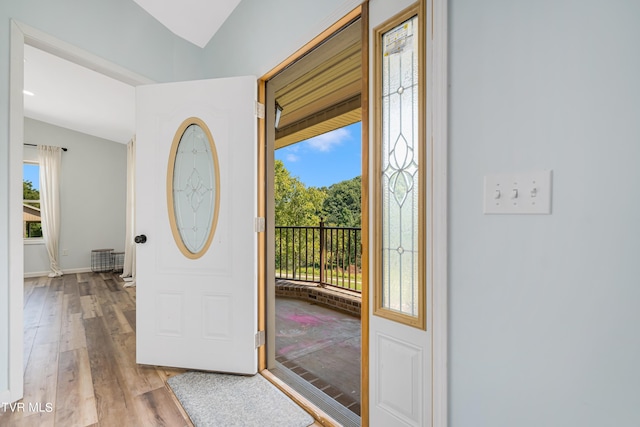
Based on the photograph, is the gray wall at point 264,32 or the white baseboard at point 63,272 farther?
the white baseboard at point 63,272

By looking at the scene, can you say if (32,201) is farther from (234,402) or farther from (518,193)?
(518,193)

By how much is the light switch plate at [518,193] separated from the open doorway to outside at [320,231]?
2.45 feet

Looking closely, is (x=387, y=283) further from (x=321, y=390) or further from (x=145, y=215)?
(x=145, y=215)

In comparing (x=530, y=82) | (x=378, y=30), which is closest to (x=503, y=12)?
(x=530, y=82)

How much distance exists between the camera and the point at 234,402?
1.82m

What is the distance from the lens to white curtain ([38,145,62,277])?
5820 mm

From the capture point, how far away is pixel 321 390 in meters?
1.99

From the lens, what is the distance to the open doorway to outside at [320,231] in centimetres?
209

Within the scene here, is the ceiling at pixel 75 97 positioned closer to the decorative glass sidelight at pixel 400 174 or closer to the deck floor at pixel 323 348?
the deck floor at pixel 323 348

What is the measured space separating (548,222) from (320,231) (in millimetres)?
3607

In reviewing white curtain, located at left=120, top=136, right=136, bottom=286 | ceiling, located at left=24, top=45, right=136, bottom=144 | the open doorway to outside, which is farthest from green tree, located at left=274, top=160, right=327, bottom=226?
ceiling, located at left=24, top=45, right=136, bottom=144

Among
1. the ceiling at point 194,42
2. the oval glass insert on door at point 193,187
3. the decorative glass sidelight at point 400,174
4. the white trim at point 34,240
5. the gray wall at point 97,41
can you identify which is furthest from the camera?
the white trim at point 34,240

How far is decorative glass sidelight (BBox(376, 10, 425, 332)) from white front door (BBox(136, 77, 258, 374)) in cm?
104

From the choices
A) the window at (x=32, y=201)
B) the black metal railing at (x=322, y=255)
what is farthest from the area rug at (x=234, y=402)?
the window at (x=32, y=201)
